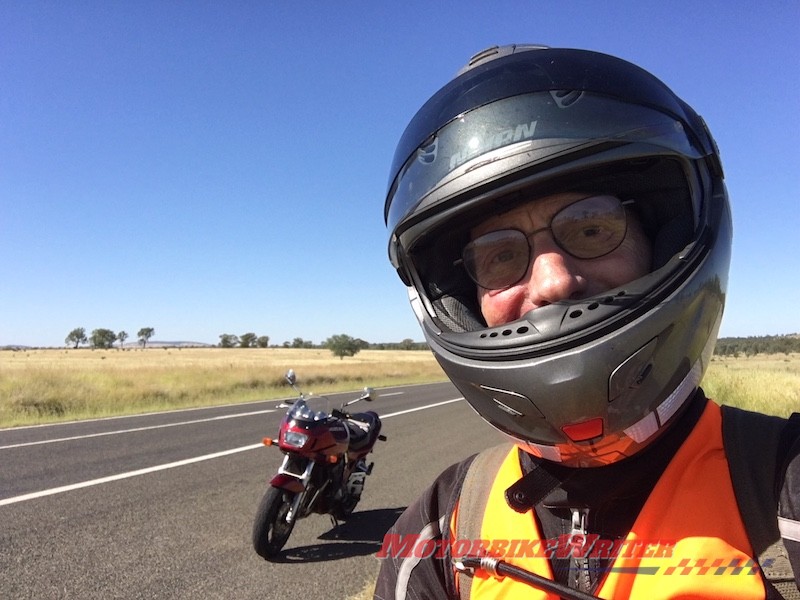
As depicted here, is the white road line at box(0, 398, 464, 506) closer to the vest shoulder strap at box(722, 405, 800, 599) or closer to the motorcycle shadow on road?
the motorcycle shadow on road

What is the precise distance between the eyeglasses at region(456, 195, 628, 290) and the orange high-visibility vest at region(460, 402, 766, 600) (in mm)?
406

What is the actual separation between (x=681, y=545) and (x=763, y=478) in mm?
180

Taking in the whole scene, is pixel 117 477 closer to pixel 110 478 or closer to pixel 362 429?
pixel 110 478

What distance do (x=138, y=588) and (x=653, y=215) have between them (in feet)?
12.3

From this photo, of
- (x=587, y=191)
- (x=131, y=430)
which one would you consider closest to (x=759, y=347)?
(x=131, y=430)

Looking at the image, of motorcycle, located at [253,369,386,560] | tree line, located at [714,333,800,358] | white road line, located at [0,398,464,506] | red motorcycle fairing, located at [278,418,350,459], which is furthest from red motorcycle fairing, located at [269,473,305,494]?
tree line, located at [714,333,800,358]

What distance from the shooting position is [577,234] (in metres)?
1.15

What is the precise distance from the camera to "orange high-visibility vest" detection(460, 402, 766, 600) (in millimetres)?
838

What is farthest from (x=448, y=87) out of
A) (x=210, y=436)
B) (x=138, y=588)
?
(x=210, y=436)

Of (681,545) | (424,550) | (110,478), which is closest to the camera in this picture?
(681,545)

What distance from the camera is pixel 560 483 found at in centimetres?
108

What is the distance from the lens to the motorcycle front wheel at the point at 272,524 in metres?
3.93

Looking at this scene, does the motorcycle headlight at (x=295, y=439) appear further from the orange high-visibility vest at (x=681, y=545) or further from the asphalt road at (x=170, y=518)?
the orange high-visibility vest at (x=681, y=545)

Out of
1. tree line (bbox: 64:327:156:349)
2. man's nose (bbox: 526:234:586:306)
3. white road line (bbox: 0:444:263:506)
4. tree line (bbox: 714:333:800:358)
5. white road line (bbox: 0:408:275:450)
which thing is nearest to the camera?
man's nose (bbox: 526:234:586:306)
